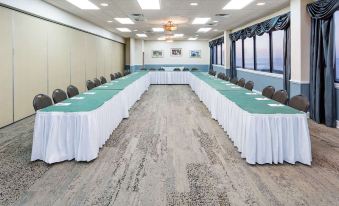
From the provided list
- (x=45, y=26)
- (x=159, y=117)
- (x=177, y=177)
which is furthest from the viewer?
(x=45, y=26)

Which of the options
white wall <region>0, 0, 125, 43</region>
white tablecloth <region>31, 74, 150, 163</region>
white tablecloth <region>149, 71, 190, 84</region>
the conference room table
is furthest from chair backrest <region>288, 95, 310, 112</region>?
white tablecloth <region>149, 71, 190, 84</region>

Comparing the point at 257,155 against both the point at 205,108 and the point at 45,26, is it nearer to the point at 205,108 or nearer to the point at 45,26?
the point at 205,108

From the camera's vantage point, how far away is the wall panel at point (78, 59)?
9493 mm

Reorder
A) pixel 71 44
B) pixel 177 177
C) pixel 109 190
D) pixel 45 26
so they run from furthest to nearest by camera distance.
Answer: pixel 71 44 → pixel 45 26 → pixel 177 177 → pixel 109 190

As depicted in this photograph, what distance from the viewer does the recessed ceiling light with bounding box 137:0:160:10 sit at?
6945 mm

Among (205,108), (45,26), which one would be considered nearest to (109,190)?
(205,108)

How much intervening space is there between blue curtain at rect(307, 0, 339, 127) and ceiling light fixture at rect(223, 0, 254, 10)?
1507 mm

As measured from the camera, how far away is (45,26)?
7539mm

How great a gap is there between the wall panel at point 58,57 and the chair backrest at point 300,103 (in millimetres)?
5846

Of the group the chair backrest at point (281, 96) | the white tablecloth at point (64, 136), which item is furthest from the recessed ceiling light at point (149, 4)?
the white tablecloth at point (64, 136)

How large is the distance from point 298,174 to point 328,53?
10.4 ft

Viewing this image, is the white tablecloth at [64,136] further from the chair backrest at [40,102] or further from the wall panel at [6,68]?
the wall panel at [6,68]

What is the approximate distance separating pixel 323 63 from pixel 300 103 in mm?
2296

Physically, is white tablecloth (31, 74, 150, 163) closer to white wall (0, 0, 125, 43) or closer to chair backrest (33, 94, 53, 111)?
chair backrest (33, 94, 53, 111)
